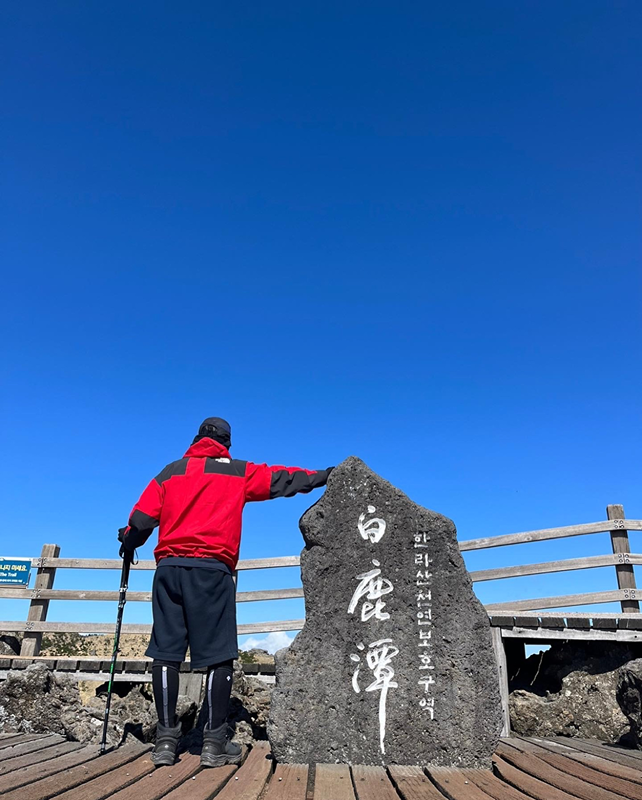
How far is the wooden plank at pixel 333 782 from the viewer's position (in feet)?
9.30

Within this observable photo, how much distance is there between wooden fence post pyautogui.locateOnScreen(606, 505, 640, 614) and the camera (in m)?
6.43

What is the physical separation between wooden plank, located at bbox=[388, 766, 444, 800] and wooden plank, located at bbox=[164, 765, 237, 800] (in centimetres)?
56

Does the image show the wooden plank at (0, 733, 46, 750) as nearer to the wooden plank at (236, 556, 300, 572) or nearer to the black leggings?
the black leggings

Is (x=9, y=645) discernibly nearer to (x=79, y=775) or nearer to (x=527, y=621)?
(x=79, y=775)

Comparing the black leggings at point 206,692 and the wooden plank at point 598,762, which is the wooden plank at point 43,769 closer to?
the black leggings at point 206,692

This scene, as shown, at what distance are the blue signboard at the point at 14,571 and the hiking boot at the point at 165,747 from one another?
5.00 metres

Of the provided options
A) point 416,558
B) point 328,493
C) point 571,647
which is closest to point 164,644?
point 328,493

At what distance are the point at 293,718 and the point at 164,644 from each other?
0.97m

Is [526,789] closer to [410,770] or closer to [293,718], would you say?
[410,770]

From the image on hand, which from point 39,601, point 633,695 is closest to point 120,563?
point 39,601

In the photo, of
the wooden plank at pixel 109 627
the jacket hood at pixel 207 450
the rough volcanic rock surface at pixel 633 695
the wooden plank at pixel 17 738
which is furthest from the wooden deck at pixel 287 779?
the wooden plank at pixel 109 627

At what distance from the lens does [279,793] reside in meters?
2.89

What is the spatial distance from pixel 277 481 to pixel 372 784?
6.36 feet

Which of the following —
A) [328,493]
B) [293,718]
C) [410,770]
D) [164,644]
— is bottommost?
[410,770]
